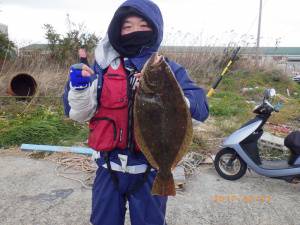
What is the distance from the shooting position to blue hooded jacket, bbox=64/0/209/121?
231 centimetres

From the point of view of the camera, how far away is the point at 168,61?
7.61 feet

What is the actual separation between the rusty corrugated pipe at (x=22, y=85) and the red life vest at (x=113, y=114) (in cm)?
705

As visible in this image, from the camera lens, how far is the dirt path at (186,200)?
3.88 meters

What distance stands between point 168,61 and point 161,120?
1.40 ft

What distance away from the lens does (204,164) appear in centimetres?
548

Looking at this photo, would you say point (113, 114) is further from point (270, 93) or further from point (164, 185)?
point (270, 93)

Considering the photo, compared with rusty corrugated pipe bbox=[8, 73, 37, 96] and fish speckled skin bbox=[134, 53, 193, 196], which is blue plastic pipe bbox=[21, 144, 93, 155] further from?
fish speckled skin bbox=[134, 53, 193, 196]

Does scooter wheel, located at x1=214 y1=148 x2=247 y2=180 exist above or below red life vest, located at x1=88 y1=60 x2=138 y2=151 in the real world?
below

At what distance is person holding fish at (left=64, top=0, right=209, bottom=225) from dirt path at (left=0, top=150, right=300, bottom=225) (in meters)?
1.35

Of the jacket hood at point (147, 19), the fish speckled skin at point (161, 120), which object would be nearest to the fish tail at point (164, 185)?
the fish speckled skin at point (161, 120)

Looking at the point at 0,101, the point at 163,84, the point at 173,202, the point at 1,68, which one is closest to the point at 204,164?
the point at 173,202

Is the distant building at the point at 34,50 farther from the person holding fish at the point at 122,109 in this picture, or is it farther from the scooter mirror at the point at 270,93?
the person holding fish at the point at 122,109

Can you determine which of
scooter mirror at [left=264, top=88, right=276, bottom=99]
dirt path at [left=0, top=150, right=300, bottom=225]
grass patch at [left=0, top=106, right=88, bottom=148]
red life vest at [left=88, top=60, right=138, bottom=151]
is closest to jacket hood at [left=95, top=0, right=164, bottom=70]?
red life vest at [left=88, top=60, right=138, bottom=151]
